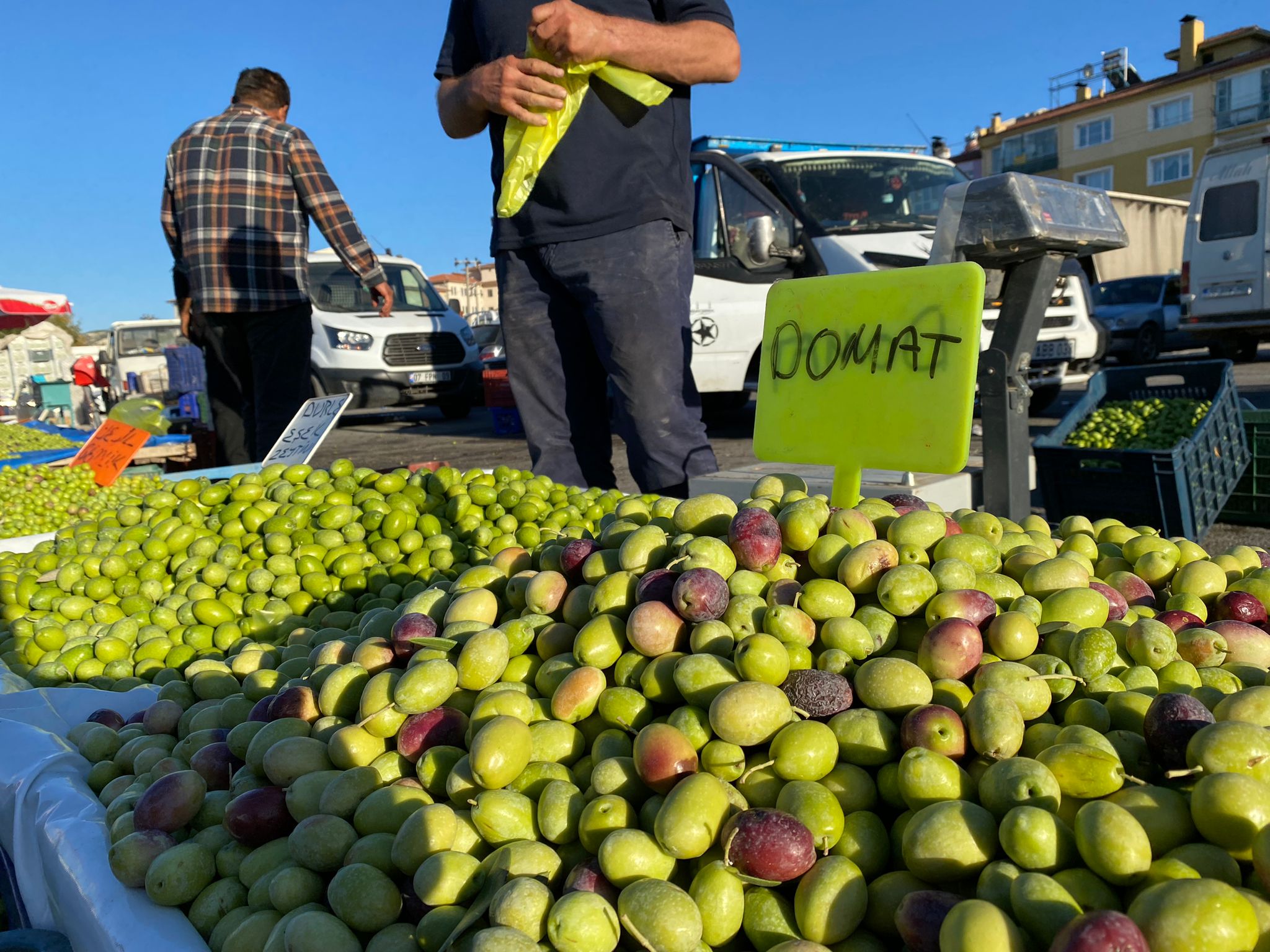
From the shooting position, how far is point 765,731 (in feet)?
3.70

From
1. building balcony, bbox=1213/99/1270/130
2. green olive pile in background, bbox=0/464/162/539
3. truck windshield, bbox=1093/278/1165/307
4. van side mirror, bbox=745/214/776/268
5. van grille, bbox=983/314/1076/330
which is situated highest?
building balcony, bbox=1213/99/1270/130

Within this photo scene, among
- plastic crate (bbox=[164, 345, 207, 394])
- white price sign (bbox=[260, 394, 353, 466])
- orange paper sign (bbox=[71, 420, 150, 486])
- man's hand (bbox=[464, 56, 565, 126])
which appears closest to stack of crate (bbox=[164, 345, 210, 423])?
plastic crate (bbox=[164, 345, 207, 394])

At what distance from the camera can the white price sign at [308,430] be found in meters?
3.78

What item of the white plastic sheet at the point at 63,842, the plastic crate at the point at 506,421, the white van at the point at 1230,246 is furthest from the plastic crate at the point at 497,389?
the white van at the point at 1230,246

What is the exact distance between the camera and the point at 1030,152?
138ft

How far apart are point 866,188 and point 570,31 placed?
5.54 m

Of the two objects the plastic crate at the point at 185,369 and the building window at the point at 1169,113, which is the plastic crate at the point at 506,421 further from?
the building window at the point at 1169,113

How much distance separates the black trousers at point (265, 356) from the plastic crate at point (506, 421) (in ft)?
16.0

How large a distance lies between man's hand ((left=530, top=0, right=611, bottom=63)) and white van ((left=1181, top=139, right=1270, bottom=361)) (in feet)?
45.9

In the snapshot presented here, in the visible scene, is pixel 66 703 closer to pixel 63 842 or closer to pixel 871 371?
A: pixel 63 842

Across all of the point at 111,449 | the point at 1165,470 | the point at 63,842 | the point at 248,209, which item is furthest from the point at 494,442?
the point at 63,842

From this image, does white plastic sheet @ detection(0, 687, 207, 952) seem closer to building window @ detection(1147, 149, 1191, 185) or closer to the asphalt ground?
the asphalt ground

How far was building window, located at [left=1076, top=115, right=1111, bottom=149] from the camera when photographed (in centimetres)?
3919

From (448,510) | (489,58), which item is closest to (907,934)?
(448,510)
